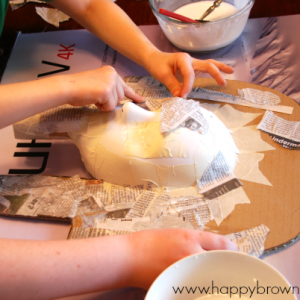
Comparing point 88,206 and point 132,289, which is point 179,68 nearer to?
point 88,206

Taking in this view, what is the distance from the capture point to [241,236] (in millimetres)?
608

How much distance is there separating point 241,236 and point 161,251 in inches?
7.9

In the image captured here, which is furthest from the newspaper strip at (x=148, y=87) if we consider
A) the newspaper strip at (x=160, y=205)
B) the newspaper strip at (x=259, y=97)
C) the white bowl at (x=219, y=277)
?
the white bowl at (x=219, y=277)

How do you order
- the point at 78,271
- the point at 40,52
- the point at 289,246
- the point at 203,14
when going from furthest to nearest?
1. the point at 40,52
2. the point at 203,14
3. the point at 289,246
4. the point at 78,271

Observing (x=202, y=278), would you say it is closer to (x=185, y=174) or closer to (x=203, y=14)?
(x=185, y=174)

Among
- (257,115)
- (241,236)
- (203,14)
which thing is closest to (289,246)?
(241,236)

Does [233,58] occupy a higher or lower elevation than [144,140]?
higher

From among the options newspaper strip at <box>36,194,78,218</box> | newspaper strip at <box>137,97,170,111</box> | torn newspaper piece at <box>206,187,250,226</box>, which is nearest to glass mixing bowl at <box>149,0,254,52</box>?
newspaper strip at <box>137,97,170,111</box>

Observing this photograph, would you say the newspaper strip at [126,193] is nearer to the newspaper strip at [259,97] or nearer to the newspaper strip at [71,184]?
the newspaper strip at [71,184]

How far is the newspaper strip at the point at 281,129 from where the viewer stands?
0.73 metres

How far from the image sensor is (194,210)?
2.17 feet

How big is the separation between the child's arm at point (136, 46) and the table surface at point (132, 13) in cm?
23

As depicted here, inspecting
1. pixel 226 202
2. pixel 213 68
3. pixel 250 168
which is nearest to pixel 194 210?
pixel 226 202

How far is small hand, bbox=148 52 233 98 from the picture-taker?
0.77 m
